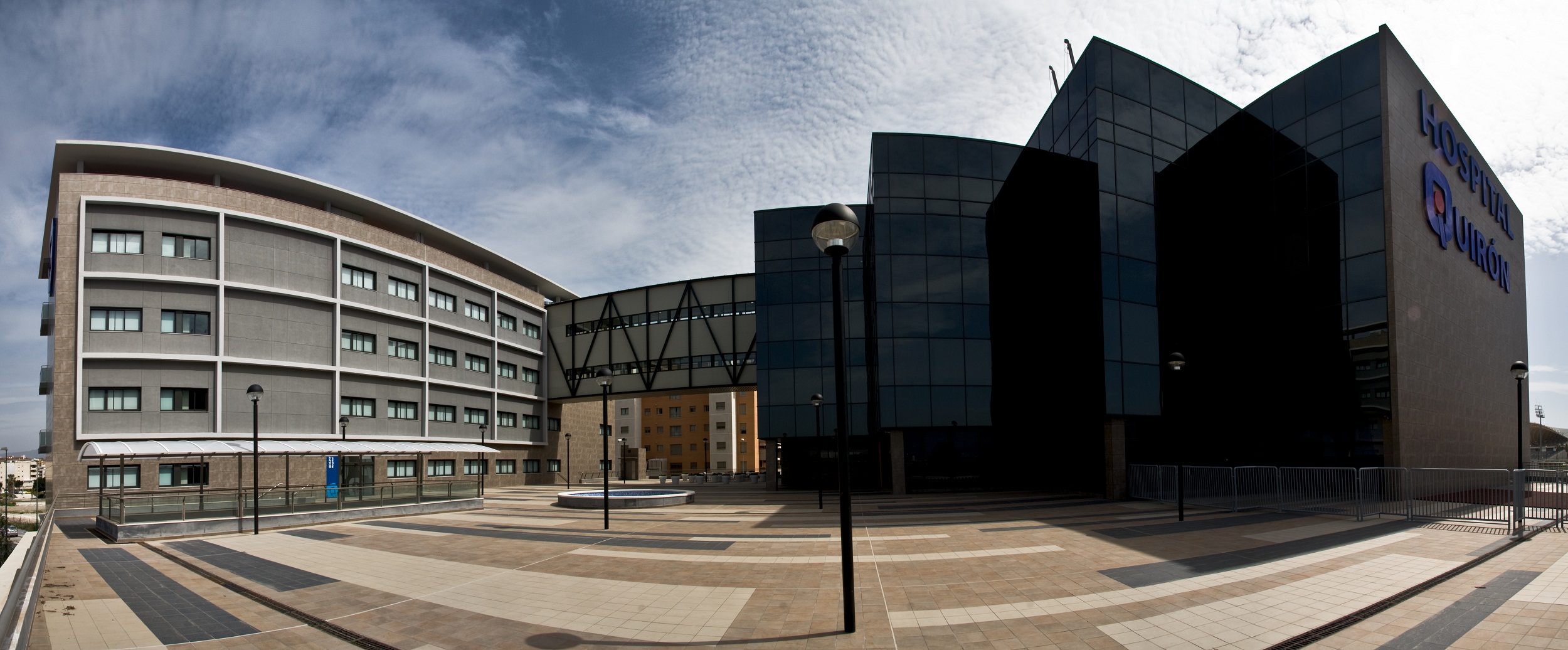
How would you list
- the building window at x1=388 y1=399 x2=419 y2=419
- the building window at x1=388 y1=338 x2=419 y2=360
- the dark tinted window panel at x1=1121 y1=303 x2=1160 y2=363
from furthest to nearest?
1. the building window at x1=388 y1=338 x2=419 y2=360
2. the building window at x1=388 y1=399 x2=419 y2=419
3. the dark tinted window panel at x1=1121 y1=303 x2=1160 y2=363

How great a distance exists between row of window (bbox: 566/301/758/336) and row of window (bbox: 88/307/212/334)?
21.4 meters

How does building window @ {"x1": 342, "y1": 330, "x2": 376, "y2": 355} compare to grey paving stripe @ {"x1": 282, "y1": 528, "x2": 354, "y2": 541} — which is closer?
grey paving stripe @ {"x1": 282, "y1": 528, "x2": 354, "y2": 541}

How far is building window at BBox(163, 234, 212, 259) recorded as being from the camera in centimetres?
3325

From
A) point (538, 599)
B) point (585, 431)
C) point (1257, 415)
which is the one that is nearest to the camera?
point (538, 599)

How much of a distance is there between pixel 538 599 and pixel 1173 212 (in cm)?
2745

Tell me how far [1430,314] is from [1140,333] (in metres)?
9.55

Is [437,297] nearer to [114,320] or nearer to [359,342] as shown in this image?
[359,342]

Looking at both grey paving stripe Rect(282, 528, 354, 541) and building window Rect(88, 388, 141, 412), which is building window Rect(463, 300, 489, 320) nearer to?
building window Rect(88, 388, 141, 412)

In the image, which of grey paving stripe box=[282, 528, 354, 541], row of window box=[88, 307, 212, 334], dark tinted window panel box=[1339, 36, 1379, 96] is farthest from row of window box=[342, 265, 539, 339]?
dark tinted window panel box=[1339, 36, 1379, 96]

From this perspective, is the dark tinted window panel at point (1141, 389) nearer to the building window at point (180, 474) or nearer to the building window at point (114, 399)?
the building window at point (180, 474)

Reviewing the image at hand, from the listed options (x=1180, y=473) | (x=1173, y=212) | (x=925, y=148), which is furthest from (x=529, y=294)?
(x=1180, y=473)

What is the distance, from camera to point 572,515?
2311cm

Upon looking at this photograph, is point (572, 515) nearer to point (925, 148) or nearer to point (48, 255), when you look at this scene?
point (925, 148)

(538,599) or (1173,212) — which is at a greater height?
(1173,212)
